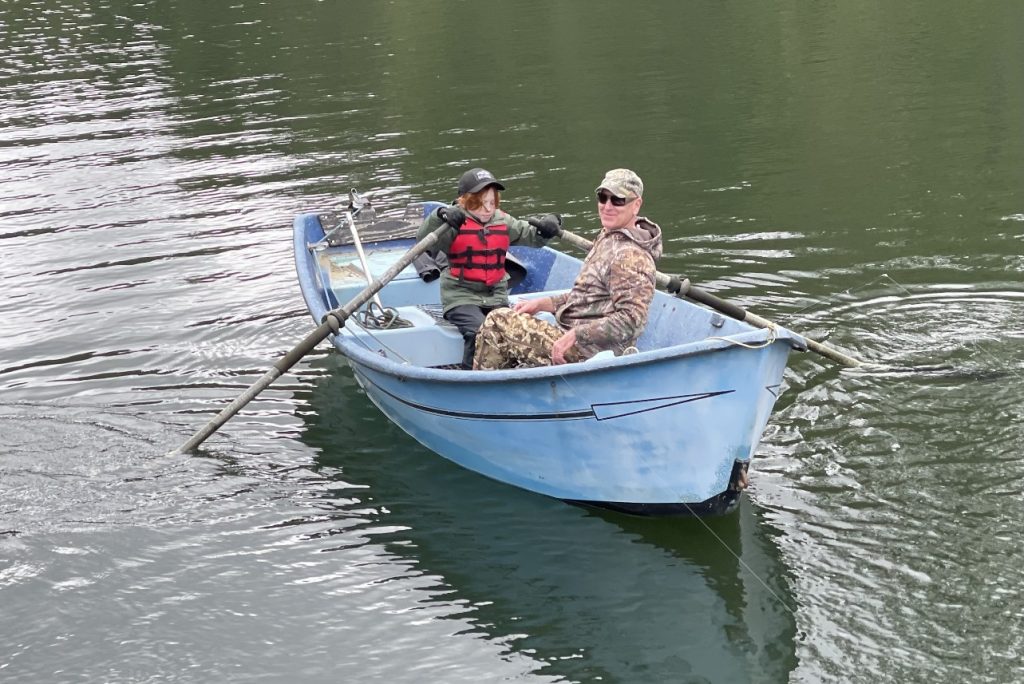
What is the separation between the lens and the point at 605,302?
8.02 meters

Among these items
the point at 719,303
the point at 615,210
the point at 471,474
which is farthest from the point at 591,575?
the point at 615,210

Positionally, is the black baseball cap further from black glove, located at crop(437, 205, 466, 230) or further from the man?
the man

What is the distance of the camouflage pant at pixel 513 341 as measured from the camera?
328 inches

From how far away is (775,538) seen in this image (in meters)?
7.73

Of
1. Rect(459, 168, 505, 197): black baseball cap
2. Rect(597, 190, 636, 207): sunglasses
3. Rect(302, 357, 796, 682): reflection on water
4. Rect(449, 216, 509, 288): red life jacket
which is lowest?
Rect(302, 357, 796, 682): reflection on water

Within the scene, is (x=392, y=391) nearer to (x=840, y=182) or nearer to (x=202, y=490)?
(x=202, y=490)

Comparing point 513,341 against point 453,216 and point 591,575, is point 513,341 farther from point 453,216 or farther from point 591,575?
point 591,575

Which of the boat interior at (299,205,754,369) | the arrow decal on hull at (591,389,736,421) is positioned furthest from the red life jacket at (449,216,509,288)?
the arrow decal on hull at (591,389,736,421)

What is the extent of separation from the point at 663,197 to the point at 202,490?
850 cm

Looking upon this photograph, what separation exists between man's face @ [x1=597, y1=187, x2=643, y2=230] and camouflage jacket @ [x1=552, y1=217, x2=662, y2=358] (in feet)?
0.25

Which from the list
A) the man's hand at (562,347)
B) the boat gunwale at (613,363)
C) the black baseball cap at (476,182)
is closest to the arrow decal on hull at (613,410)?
the boat gunwale at (613,363)

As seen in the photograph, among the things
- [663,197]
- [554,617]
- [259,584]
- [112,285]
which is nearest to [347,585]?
[259,584]

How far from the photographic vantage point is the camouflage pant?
328 inches

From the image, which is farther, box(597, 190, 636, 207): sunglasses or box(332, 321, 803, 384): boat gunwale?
box(597, 190, 636, 207): sunglasses
